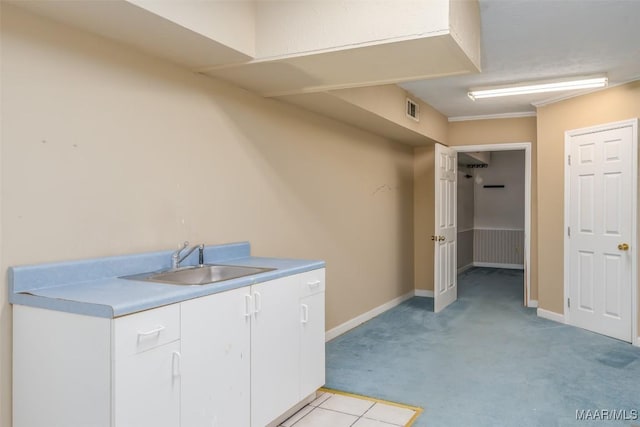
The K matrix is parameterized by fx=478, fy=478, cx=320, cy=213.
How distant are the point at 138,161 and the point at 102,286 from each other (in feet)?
2.38

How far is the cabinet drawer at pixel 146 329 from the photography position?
1.70 metres

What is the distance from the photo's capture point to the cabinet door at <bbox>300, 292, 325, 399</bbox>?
2.80m

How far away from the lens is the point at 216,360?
214 cm

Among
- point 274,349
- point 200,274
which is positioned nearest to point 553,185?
point 274,349

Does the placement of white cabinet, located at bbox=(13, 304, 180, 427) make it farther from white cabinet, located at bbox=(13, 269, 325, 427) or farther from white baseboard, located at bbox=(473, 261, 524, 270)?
white baseboard, located at bbox=(473, 261, 524, 270)

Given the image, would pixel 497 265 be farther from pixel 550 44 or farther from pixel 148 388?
pixel 148 388

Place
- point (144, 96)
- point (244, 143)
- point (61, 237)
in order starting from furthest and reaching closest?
point (244, 143)
point (144, 96)
point (61, 237)

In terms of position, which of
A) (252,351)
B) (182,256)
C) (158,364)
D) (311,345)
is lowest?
(311,345)

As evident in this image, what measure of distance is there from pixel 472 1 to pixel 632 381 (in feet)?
9.37

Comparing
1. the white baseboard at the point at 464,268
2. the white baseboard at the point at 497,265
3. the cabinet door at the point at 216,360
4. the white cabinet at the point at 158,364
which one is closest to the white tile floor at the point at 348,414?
the white cabinet at the point at 158,364

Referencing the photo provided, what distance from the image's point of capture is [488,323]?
5086mm

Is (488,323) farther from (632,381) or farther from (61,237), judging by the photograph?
(61,237)

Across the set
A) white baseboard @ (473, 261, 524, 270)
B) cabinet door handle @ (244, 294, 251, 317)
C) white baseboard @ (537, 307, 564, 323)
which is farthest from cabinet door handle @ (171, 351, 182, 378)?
white baseboard @ (473, 261, 524, 270)

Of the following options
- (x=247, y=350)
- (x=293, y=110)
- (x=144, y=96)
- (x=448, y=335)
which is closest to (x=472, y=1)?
(x=293, y=110)
